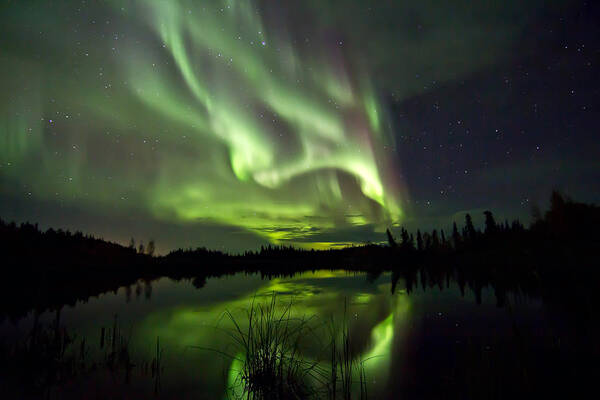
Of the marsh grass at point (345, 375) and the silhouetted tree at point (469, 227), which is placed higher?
the silhouetted tree at point (469, 227)

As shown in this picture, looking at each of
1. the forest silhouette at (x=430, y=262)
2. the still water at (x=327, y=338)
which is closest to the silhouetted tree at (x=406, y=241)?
the forest silhouette at (x=430, y=262)

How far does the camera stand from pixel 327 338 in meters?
13.9

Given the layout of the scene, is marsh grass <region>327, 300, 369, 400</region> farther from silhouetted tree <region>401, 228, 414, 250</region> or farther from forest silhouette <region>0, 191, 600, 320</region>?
silhouetted tree <region>401, 228, 414, 250</region>

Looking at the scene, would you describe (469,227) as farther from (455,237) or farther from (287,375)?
(287,375)

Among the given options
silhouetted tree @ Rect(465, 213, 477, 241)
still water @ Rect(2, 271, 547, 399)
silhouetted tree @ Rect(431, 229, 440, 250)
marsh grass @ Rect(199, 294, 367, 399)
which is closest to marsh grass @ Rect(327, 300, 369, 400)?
marsh grass @ Rect(199, 294, 367, 399)

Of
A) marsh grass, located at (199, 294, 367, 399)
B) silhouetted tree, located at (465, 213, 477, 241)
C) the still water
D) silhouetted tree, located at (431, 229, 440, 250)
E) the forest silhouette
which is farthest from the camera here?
silhouetted tree, located at (431, 229, 440, 250)

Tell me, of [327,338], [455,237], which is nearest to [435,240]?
[455,237]

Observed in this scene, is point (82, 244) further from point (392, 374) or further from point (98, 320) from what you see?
point (392, 374)

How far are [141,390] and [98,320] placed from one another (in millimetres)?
15901

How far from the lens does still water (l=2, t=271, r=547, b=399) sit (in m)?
9.07

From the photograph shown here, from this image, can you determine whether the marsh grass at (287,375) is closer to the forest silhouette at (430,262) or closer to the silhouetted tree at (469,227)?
the forest silhouette at (430,262)

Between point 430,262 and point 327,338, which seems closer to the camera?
point 327,338

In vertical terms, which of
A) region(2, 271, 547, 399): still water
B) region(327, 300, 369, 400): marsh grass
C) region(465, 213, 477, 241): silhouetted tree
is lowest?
region(2, 271, 547, 399): still water

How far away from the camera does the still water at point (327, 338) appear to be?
9.07 metres
